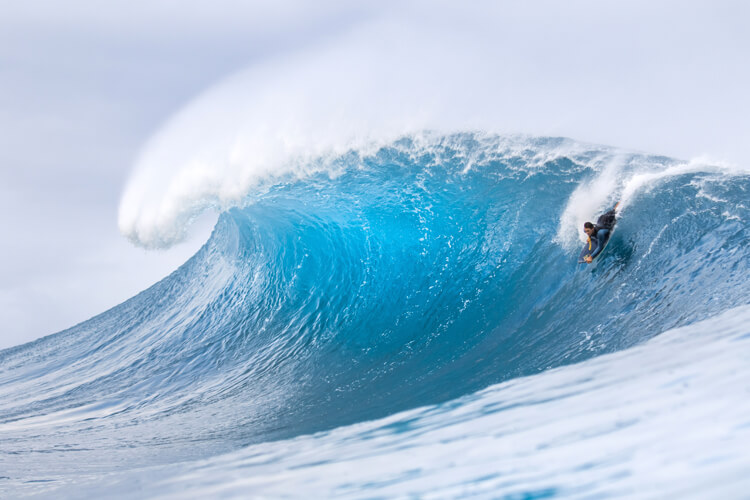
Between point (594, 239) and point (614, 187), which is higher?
point (614, 187)

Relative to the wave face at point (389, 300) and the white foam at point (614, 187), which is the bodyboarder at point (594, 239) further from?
the white foam at point (614, 187)

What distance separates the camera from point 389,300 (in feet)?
24.9

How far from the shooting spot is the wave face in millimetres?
4879

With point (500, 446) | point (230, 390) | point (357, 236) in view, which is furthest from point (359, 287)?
point (500, 446)

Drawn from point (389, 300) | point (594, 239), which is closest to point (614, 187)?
point (594, 239)

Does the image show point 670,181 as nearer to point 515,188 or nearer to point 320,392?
point 515,188

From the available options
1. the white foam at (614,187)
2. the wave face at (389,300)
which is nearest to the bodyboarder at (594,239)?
the wave face at (389,300)

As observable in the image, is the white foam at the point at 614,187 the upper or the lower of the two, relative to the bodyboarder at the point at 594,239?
upper

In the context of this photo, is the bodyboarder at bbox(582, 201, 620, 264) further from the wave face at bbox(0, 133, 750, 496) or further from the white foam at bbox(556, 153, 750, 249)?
the white foam at bbox(556, 153, 750, 249)

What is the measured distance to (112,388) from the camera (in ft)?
26.0

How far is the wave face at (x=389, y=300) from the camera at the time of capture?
4.88 meters

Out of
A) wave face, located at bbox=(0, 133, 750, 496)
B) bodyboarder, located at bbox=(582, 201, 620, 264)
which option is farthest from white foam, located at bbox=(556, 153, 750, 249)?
bodyboarder, located at bbox=(582, 201, 620, 264)

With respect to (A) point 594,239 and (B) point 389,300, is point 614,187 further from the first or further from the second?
(B) point 389,300

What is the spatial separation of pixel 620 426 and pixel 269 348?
5.66 metres
